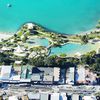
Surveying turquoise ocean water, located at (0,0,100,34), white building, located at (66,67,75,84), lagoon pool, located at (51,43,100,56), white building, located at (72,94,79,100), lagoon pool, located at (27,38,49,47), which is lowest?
white building, located at (72,94,79,100)

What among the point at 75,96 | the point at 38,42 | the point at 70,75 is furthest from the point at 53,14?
the point at 75,96

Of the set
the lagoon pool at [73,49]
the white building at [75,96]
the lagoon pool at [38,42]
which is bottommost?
the white building at [75,96]

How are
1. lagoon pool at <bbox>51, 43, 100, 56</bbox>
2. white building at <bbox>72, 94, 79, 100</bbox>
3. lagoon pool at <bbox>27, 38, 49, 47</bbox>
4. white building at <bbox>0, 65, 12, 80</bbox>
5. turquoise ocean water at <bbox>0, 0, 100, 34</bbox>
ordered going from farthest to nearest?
turquoise ocean water at <bbox>0, 0, 100, 34</bbox> < lagoon pool at <bbox>27, 38, 49, 47</bbox> < lagoon pool at <bbox>51, 43, 100, 56</bbox> < white building at <bbox>0, 65, 12, 80</bbox> < white building at <bbox>72, 94, 79, 100</bbox>

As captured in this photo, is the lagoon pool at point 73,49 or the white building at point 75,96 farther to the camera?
the lagoon pool at point 73,49

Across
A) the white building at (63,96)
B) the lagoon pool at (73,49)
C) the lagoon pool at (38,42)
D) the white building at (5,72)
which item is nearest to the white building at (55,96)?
the white building at (63,96)

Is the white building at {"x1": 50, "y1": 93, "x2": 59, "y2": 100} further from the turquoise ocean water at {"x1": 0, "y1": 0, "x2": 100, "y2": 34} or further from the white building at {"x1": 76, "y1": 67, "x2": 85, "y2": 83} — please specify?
the turquoise ocean water at {"x1": 0, "y1": 0, "x2": 100, "y2": 34}

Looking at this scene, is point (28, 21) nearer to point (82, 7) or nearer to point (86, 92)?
point (82, 7)

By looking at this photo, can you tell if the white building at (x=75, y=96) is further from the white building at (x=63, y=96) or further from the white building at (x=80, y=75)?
the white building at (x=80, y=75)

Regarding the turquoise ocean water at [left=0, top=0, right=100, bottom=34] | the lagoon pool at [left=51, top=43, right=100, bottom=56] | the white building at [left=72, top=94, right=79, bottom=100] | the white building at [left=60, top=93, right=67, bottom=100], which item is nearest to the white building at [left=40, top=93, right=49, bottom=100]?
the white building at [left=60, top=93, right=67, bottom=100]

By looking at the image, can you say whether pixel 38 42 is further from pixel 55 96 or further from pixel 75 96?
pixel 75 96
